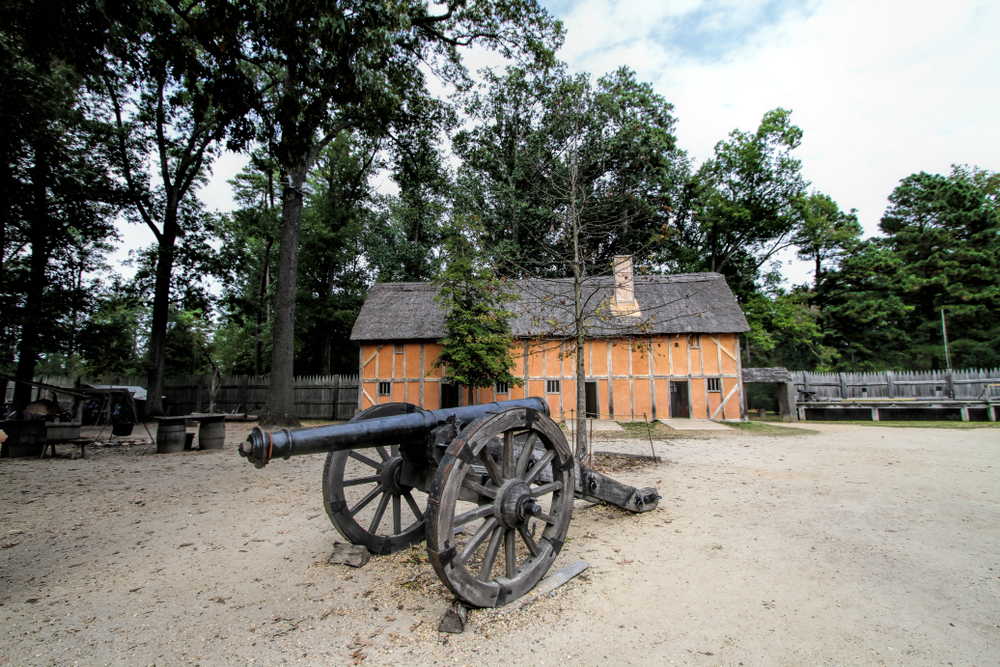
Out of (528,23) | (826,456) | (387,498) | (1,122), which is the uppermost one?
(528,23)

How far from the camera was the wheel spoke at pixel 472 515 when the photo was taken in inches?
115

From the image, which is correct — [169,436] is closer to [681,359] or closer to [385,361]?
[385,361]

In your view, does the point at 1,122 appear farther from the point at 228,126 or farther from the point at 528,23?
the point at 528,23

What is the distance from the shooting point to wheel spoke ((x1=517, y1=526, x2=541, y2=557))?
10.8ft

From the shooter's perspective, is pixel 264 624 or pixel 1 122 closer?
pixel 264 624

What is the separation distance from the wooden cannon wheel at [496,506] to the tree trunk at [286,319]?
11.7 meters

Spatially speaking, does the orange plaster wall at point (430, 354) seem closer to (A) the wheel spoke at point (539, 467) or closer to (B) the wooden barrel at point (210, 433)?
(B) the wooden barrel at point (210, 433)

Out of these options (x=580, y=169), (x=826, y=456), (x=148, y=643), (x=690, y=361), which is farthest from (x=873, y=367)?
(x=148, y=643)

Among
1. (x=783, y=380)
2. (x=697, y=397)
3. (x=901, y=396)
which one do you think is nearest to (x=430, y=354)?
(x=697, y=397)

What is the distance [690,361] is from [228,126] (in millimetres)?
16804

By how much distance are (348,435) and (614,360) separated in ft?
54.4

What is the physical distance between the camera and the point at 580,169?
10188mm

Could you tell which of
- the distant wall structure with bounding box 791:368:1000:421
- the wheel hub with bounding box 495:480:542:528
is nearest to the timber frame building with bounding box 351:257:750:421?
the distant wall structure with bounding box 791:368:1000:421

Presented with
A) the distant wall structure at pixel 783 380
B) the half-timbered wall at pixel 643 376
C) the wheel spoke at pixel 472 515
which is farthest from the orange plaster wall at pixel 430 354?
the wheel spoke at pixel 472 515
